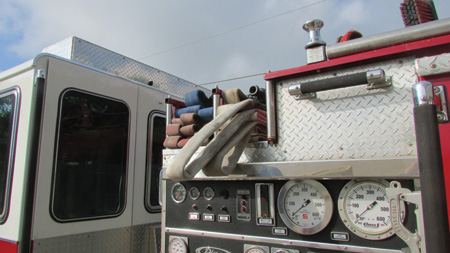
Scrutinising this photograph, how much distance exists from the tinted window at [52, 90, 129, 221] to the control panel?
0.88 meters

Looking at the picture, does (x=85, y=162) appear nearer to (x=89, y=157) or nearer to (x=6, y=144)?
(x=89, y=157)

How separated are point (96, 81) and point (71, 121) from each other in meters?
0.47

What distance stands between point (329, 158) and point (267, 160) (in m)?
0.39

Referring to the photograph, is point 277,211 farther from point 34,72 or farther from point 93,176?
point 34,72

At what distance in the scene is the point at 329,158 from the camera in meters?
1.88

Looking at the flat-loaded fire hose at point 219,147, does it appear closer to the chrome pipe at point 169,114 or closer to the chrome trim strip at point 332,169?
the chrome trim strip at point 332,169

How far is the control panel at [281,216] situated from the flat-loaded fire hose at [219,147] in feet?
0.82

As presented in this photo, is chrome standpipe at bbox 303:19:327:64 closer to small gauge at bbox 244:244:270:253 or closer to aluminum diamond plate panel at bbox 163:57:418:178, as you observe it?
aluminum diamond plate panel at bbox 163:57:418:178

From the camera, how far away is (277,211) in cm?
202

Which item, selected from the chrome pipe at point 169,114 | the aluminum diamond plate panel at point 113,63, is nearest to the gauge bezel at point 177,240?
the chrome pipe at point 169,114

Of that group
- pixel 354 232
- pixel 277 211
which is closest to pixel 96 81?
pixel 277 211

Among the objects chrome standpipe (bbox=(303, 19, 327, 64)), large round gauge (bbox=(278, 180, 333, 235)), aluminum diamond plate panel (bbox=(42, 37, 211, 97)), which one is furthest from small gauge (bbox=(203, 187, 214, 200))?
aluminum diamond plate panel (bbox=(42, 37, 211, 97))

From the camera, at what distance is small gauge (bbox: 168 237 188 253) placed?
→ 2.34 m

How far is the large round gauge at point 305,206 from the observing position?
1.87 meters
